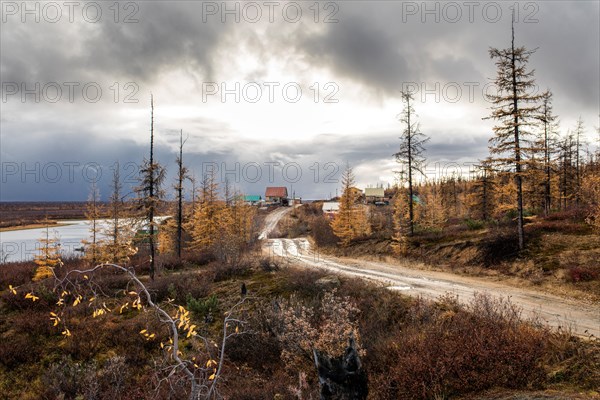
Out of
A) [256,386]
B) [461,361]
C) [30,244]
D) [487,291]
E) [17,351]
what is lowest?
[30,244]

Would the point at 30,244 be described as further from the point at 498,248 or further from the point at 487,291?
the point at 487,291

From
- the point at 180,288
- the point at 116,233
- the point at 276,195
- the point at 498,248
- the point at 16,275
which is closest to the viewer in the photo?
the point at 180,288

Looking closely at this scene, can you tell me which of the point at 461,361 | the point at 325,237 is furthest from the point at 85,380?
the point at 325,237

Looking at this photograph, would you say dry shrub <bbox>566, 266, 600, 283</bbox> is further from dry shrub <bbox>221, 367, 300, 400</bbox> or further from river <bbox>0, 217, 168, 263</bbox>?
river <bbox>0, 217, 168, 263</bbox>

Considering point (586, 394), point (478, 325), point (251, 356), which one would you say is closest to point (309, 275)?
point (251, 356)

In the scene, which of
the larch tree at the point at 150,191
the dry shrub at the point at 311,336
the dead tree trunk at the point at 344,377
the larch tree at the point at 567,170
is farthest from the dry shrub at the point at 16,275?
the larch tree at the point at 567,170

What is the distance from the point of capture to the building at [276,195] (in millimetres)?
127025

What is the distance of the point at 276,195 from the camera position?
128750 mm

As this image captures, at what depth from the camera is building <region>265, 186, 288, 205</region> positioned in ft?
417

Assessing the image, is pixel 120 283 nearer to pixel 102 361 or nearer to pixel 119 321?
pixel 119 321

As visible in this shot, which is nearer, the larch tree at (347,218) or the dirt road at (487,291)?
the dirt road at (487,291)

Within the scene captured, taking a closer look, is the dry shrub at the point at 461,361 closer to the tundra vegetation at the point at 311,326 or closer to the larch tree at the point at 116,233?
the tundra vegetation at the point at 311,326

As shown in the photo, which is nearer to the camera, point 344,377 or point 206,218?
point 344,377

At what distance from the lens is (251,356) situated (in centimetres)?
1106
